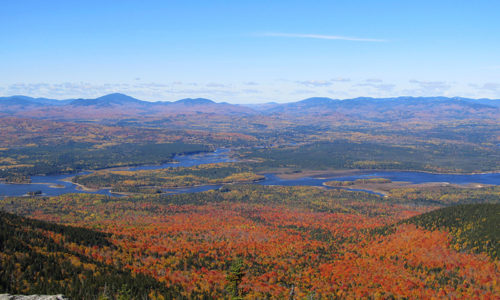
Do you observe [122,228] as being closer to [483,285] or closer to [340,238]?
[340,238]

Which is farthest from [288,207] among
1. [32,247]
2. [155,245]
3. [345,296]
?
[32,247]

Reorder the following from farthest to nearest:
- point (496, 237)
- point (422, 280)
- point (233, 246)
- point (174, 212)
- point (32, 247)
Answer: point (174, 212), point (233, 246), point (496, 237), point (422, 280), point (32, 247)

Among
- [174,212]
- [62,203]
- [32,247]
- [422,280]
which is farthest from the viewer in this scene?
[62,203]

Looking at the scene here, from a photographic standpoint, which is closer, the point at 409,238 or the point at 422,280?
the point at 422,280

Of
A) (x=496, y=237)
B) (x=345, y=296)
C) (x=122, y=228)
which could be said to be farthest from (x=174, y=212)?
(x=496, y=237)

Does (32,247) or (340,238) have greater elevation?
(32,247)

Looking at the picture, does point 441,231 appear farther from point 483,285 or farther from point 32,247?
point 32,247

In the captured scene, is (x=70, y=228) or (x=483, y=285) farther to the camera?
(x=70, y=228)

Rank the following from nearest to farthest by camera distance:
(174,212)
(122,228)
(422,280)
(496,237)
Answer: (422,280)
(496,237)
(122,228)
(174,212)

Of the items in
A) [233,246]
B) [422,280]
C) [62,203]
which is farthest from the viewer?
[62,203]
